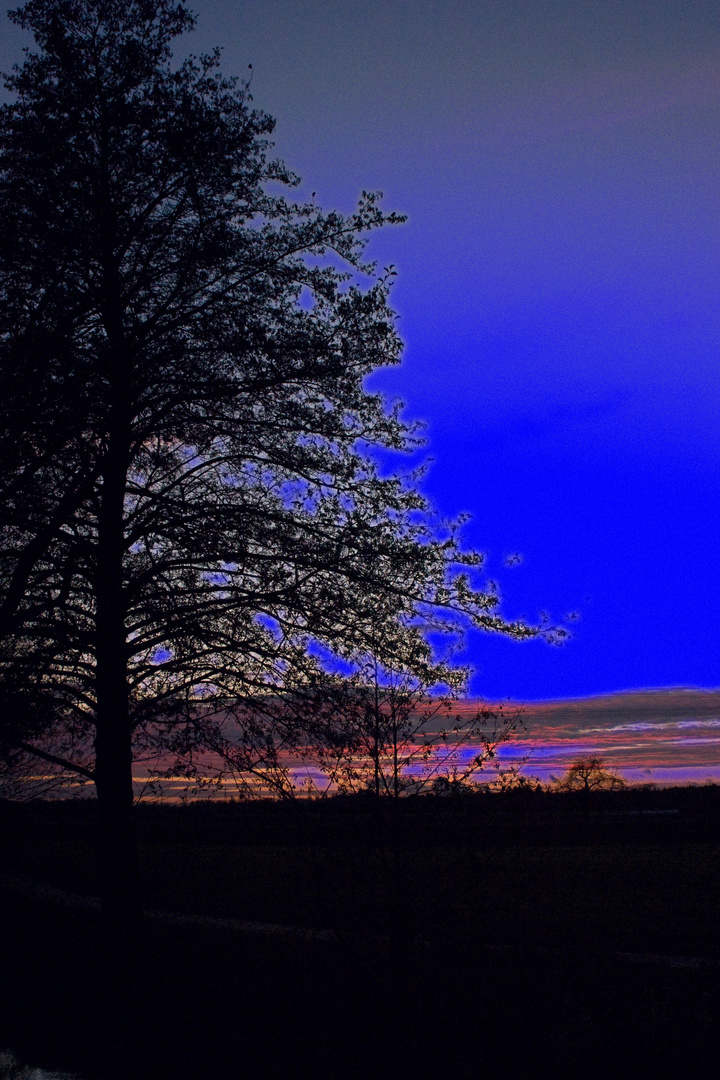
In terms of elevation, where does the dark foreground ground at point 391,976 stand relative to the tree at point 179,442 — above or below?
below

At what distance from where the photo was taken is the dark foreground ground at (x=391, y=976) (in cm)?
733

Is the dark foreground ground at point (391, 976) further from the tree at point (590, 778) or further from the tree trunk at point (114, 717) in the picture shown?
the tree at point (590, 778)

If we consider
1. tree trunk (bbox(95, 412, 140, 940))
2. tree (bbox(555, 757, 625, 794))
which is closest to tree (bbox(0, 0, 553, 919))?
tree trunk (bbox(95, 412, 140, 940))

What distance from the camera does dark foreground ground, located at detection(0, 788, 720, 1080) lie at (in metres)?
7.33

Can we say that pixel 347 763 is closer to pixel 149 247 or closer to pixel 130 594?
pixel 130 594

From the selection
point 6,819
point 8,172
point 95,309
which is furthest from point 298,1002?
point 8,172

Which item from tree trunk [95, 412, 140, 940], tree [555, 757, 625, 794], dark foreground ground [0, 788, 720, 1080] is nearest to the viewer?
dark foreground ground [0, 788, 720, 1080]

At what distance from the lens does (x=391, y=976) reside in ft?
24.2

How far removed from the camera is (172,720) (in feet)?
35.9

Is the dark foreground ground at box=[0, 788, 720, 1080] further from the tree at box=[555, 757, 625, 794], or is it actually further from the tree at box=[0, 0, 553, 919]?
the tree at box=[555, 757, 625, 794]

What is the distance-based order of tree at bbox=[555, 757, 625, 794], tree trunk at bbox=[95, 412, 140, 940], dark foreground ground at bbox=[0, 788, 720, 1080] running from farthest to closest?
tree at bbox=[555, 757, 625, 794], tree trunk at bbox=[95, 412, 140, 940], dark foreground ground at bbox=[0, 788, 720, 1080]

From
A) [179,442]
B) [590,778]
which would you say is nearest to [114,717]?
[179,442]

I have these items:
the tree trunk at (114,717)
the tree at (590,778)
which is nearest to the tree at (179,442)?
the tree trunk at (114,717)

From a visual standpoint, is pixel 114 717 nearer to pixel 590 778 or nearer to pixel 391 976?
pixel 391 976
